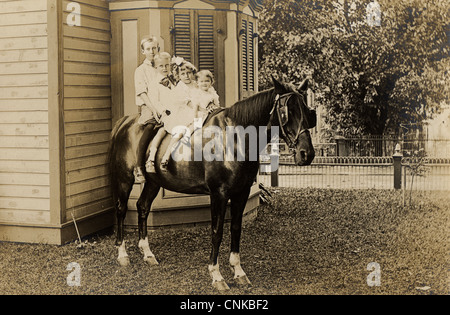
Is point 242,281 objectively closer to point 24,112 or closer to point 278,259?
point 278,259

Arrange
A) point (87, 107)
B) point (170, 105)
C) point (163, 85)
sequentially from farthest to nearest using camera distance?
point (87, 107) < point (163, 85) < point (170, 105)

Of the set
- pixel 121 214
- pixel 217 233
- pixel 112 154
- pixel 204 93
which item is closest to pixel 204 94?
pixel 204 93

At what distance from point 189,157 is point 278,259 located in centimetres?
188

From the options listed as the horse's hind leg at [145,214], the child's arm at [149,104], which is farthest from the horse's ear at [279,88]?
the horse's hind leg at [145,214]

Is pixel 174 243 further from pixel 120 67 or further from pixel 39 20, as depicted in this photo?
pixel 39 20

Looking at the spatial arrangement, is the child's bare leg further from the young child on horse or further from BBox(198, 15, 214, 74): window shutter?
BBox(198, 15, 214, 74): window shutter

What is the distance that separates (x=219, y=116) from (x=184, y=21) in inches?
110

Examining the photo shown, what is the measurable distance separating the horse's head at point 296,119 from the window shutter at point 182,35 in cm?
322

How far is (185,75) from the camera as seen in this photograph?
663 cm

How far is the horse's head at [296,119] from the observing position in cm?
518

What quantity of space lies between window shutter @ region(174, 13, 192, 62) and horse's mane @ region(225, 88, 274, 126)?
2759 mm

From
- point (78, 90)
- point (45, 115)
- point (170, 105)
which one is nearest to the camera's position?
point (170, 105)

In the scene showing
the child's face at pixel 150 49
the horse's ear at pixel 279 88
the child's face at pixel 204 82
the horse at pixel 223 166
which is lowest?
the horse at pixel 223 166

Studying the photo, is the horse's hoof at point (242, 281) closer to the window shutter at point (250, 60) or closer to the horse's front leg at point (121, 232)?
the horse's front leg at point (121, 232)
